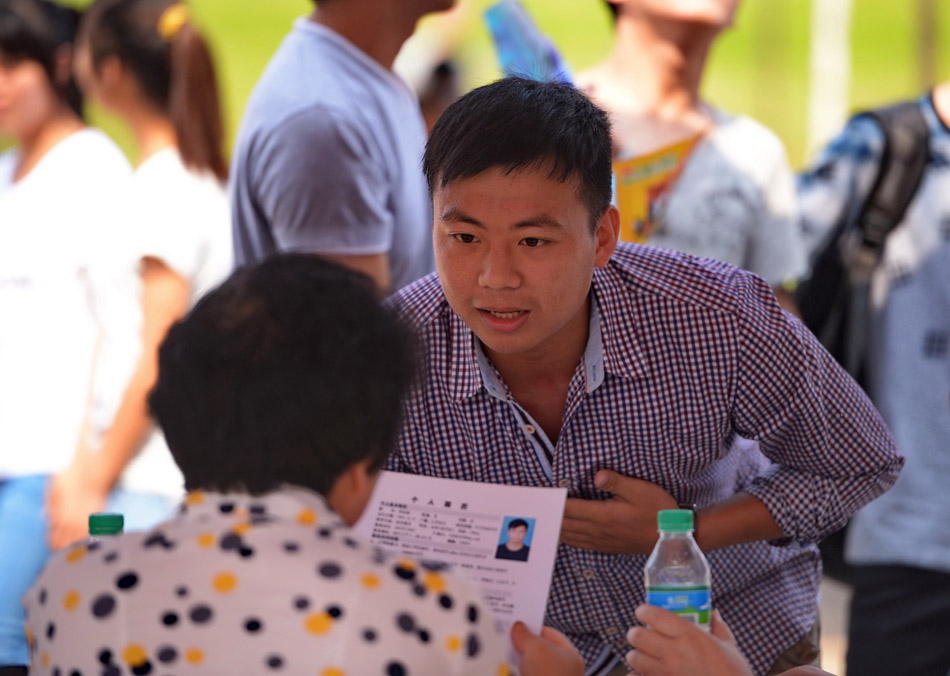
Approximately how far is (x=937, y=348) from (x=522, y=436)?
5.02 ft

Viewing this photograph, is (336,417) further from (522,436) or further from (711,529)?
(711,529)

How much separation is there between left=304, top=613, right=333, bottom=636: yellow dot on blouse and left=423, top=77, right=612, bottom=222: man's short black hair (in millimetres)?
827

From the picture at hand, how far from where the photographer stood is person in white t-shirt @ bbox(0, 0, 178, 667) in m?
3.42

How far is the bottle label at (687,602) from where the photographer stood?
176 centimetres

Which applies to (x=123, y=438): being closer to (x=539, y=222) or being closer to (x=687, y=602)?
Answer: (x=539, y=222)

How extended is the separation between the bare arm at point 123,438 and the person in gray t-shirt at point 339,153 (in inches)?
20.1

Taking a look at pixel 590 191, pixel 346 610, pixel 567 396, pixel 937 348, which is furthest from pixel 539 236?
pixel 937 348

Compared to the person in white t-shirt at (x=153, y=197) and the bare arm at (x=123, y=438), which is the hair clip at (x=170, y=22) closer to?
the person in white t-shirt at (x=153, y=197)

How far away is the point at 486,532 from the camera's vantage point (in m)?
1.91

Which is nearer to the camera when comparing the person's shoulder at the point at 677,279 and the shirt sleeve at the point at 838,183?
the person's shoulder at the point at 677,279

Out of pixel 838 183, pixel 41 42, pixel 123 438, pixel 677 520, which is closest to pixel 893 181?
pixel 838 183

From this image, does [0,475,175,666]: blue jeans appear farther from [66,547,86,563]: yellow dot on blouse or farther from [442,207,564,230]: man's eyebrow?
[66,547,86,563]: yellow dot on blouse

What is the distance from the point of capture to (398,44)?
3.14 meters

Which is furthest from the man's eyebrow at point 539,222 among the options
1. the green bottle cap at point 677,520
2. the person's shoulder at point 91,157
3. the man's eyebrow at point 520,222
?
the person's shoulder at point 91,157
